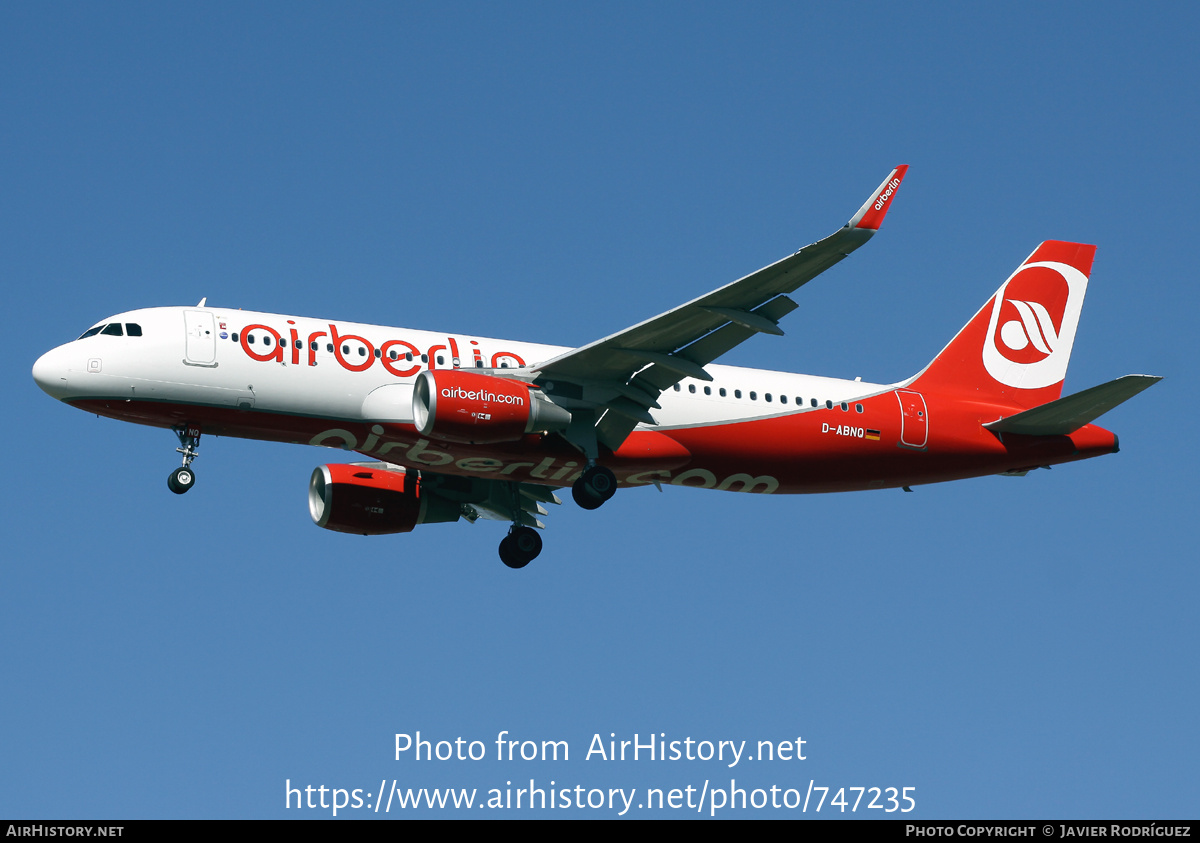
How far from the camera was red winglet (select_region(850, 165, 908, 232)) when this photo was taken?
84.3ft

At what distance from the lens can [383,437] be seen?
102ft

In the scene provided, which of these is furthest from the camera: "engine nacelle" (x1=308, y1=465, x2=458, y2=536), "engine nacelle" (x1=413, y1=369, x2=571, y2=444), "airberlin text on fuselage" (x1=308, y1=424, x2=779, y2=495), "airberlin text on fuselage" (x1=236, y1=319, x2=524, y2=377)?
"engine nacelle" (x1=308, y1=465, x2=458, y2=536)

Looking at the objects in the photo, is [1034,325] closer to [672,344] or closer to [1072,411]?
[1072,411]

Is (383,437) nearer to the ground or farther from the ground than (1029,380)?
nearer to the ground

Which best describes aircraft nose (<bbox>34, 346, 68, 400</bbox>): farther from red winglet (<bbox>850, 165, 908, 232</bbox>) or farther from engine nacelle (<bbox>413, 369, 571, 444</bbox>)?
red winglet (<bbox>850, 165, 908, 232</bbox>)

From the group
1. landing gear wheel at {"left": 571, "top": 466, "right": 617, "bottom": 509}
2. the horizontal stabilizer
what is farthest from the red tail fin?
landing gear wheel at {"left": 571, "top": 466, "right": 617, "bottom": 509}

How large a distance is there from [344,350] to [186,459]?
399cm

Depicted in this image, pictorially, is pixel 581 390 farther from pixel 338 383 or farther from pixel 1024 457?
pixel 1024 457

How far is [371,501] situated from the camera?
3575 centimetres

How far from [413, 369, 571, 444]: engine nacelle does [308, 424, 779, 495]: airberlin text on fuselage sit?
125 cm

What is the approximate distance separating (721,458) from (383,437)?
7564mm

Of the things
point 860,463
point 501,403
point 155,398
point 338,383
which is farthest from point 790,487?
point 155,398

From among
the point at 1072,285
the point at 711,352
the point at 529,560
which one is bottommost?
the point at 529,560

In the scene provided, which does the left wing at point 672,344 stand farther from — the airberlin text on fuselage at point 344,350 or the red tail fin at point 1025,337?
the red tail fin at point 1025,337
